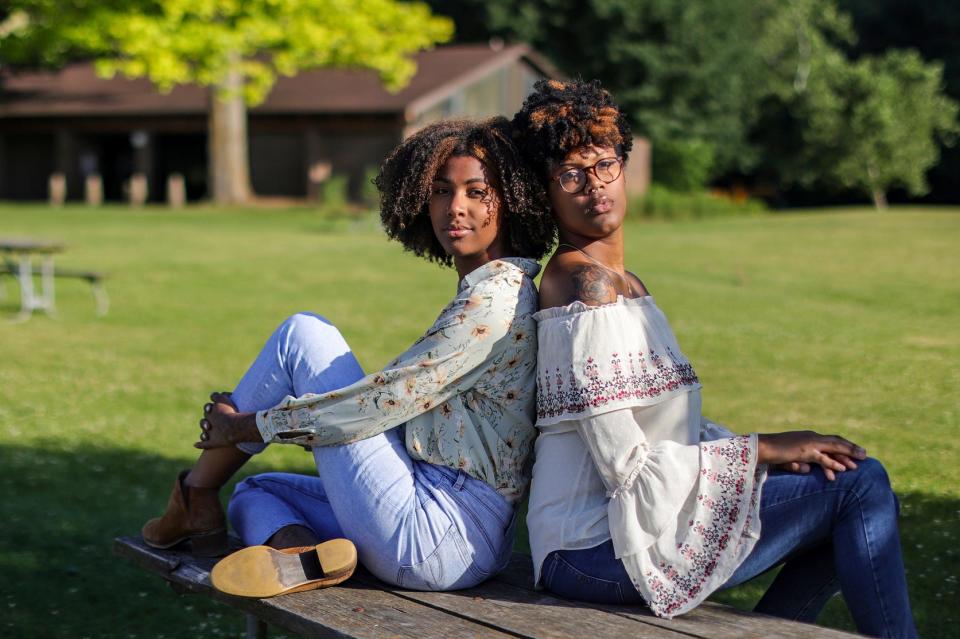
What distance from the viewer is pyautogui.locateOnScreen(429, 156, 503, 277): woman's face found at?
3.27 meters

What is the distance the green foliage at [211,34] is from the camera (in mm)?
21734

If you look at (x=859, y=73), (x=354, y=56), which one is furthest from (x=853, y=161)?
(x=354, y=56)

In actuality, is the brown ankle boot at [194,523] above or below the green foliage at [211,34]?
below

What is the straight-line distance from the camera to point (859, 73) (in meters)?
44.1

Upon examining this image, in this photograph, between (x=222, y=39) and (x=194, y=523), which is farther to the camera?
(x=222, y=39)

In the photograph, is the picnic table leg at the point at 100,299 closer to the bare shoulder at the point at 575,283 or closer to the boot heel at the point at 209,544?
the boot heel at the point at 209,544

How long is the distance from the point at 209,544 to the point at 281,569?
1.61ft

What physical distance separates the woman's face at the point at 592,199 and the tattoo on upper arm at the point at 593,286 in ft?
0.55

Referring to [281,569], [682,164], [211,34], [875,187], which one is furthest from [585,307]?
[875,187]

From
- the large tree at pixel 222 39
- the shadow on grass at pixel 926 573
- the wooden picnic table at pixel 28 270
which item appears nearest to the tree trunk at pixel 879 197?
the large tree at pixel 222 39

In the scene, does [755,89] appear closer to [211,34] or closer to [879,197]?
[879,197]

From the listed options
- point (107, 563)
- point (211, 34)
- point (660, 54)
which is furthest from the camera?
point (660, 54)

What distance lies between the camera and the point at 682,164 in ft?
142

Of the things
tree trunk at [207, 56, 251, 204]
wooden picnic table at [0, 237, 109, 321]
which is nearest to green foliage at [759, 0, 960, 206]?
tree trunk at [207, 56, 251, 204]
